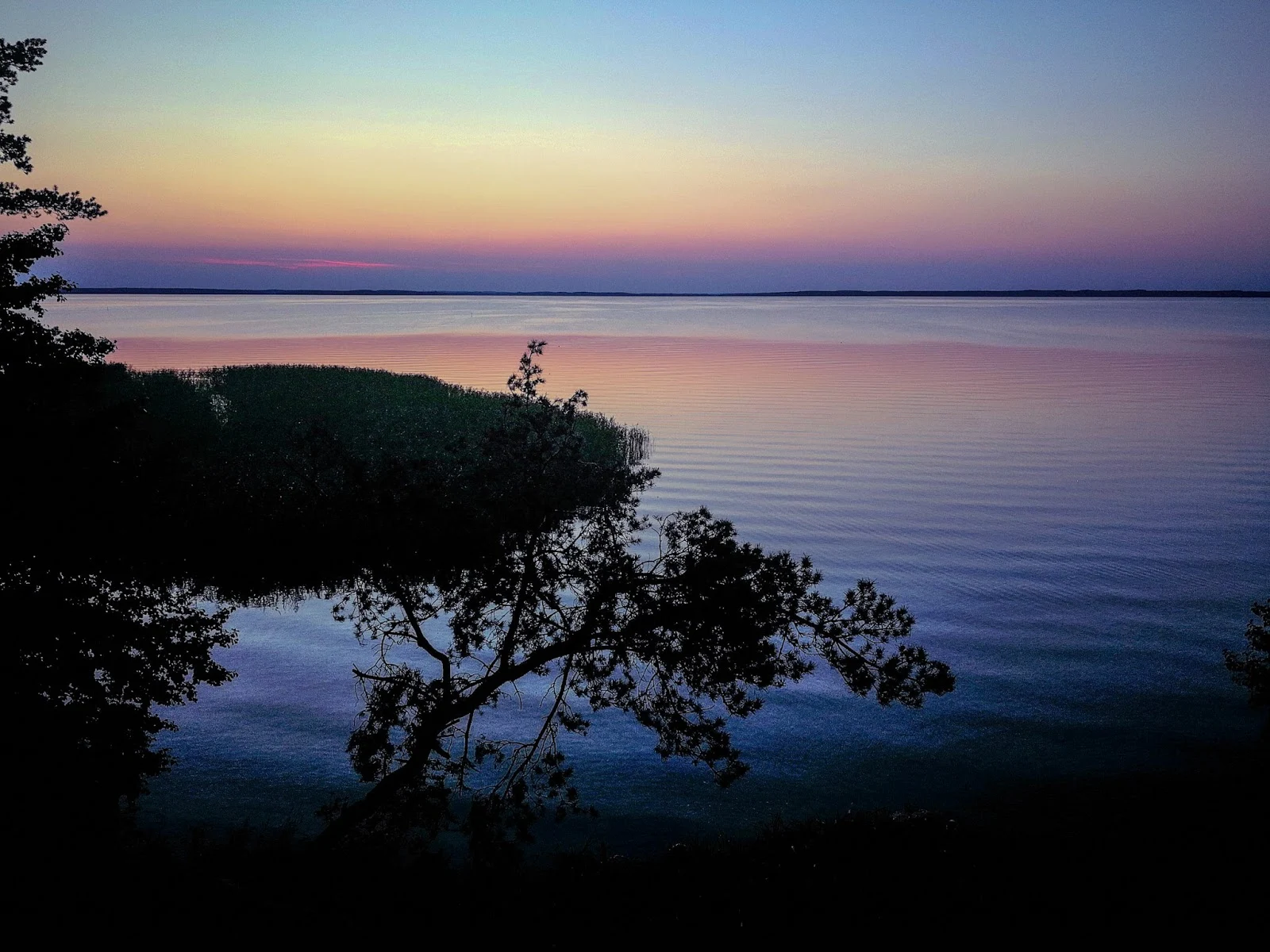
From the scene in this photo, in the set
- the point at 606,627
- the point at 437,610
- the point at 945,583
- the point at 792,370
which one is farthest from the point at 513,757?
the point at 792,370

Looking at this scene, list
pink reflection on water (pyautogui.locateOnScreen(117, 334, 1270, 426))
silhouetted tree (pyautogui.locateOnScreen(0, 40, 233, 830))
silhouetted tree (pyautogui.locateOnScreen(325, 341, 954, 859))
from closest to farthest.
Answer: silhouetted tree (pyautogui.locateOnScreen(325, 341, 954, 859))
silhouetted tree (pyautogui.locateOnScreen(0, 40, 233, 830))
pink reflection on water (pyautogui.locateOnScreen(117, 334, 1270, 426))

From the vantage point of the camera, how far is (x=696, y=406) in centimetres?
7656

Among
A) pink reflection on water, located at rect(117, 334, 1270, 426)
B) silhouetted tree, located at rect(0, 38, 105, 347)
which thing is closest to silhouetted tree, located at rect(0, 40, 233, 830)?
silhouetted tree, located at rect(0, 38, 105, 347)

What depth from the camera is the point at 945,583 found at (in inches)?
1377

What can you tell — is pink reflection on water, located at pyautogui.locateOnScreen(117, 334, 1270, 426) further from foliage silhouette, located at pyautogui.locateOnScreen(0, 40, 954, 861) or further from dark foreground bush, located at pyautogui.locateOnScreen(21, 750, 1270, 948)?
dark foreground bush, located at pyautogui.locateOnScreen(21, 750, 1270, 948)

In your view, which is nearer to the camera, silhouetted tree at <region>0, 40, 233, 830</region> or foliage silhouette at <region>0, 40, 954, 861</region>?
foliage silhouette at <region>0, 40, 954, 861</region>

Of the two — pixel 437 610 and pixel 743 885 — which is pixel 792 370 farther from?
pixel 743 885

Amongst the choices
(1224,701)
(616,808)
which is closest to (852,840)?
(616,808)

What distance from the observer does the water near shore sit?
22.2 metres

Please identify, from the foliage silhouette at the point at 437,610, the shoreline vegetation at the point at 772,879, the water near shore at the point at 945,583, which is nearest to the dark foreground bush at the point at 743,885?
the shoreline vegetation at the point at 772,879

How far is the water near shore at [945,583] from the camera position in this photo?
22.2m

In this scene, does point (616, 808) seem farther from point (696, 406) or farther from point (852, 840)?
point (696, 406)

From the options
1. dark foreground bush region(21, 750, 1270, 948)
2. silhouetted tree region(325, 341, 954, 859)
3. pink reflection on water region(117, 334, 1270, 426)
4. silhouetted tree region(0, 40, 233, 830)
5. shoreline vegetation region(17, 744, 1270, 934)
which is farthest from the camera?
pink reflection on water region(117, 334, 1270, 426)

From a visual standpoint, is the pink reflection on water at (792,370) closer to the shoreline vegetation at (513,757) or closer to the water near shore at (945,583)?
the water near shore at (945,583)
